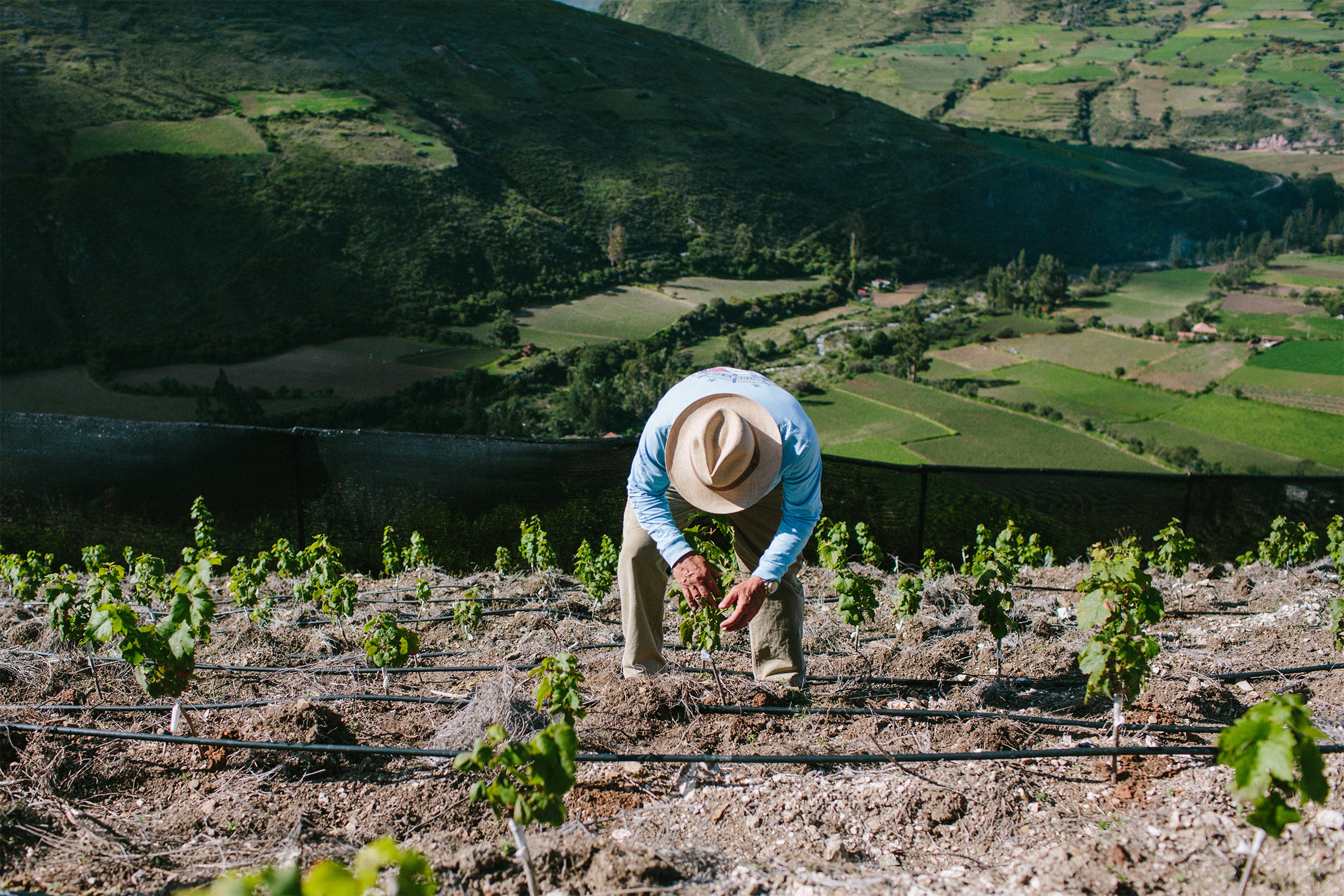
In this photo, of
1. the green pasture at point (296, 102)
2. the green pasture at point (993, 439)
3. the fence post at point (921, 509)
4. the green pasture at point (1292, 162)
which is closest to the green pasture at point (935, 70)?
the green pasture at point (1292, 162)

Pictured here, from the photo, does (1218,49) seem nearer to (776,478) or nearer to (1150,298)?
(1150,298)

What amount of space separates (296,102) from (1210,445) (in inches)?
2245

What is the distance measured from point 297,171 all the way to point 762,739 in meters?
54.7

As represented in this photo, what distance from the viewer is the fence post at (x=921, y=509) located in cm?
797

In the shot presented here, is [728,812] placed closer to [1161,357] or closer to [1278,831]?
[1278,831]

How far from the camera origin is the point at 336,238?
157 ft

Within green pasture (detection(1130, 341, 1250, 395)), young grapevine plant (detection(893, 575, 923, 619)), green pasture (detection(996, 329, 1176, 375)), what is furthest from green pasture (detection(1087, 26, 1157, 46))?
young grapevine plant (detection(893, 575, 923, 619))

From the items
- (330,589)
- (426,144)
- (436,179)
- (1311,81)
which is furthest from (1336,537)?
(1311,81)

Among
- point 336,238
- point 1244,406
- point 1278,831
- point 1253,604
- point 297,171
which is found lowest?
point 1244,406

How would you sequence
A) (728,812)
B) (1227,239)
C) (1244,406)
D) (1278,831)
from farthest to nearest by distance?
(1227,239) → (1244,406) → (728,812) → (1278,831)

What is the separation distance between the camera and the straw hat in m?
3.39

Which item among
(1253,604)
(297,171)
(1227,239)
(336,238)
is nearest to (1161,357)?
(1227,239)

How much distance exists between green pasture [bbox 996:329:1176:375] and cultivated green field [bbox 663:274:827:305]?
14.1 metres

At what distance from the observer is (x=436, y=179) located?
53.2 metres
